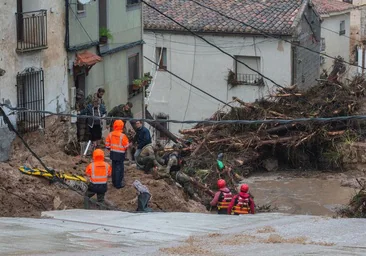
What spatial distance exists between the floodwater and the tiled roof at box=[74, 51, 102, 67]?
5.07 metres

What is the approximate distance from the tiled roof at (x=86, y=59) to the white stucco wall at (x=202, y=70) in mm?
11138

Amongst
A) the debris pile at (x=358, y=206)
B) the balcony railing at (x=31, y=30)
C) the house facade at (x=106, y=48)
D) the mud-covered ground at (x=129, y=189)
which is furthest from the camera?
the house facade at (x=106, y=48)

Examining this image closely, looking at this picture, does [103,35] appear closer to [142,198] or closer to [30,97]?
[30,97]

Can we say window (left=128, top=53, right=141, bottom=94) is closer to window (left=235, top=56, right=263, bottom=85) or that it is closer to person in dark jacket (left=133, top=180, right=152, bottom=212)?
window (left=235, top=56, right=263, bottom=85)

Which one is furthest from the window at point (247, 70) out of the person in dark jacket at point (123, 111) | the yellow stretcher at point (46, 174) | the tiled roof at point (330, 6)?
the yellow stretcher at point (46, 174)

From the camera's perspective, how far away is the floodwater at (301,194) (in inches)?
762

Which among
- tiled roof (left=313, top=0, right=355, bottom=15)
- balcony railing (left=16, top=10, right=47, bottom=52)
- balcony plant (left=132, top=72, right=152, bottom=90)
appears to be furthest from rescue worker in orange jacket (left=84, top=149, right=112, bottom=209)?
tiled roof (left=313, top=0, right=355, bottom=15)

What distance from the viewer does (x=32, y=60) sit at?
66.2ft

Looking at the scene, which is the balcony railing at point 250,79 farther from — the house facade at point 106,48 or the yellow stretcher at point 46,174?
the yellow stretcher at point 46,174

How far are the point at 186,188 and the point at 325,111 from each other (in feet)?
16.5

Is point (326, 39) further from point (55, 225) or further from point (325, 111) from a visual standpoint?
point (55, 225)

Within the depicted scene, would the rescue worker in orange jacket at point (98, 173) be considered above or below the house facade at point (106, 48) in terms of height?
below

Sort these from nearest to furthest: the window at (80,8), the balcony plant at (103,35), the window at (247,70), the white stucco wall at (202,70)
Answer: the window at (80,8)
the balcony plant at (103,35)
the white stucco wall at (202,70)
the window at (247,70)

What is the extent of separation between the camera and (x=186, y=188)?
19.5 meters
